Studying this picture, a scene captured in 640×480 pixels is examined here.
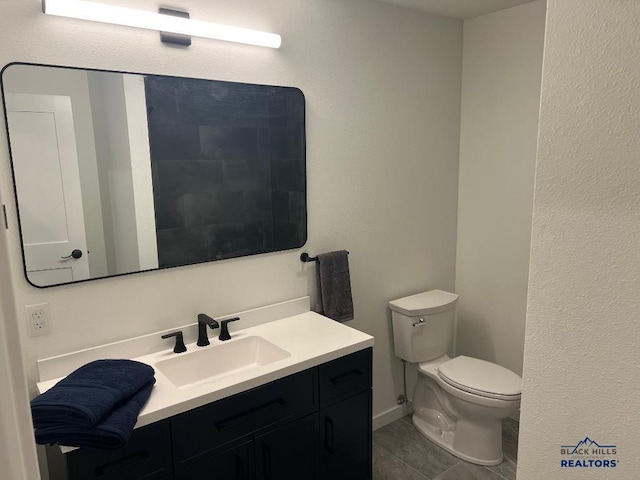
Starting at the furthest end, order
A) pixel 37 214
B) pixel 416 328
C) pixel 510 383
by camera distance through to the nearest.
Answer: pixel 416 328 → pixel 510 383 → pixel 37 214

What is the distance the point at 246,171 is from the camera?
7.18ft

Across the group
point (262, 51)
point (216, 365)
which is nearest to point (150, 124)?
point (262, 51)

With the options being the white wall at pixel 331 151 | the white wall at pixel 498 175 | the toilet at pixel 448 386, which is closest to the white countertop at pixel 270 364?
the white wall at pixel 331 151

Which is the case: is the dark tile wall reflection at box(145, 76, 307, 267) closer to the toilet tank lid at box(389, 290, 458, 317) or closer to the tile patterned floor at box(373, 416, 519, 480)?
the toilet tank lid at box(389, 290, 458, 317)

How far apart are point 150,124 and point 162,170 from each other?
0.62 ft

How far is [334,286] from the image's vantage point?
2445mm

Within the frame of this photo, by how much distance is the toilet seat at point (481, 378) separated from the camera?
245cm

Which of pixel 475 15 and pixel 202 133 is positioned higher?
pixel 475 15

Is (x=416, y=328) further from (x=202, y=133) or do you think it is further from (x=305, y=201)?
(x=202, y=133)

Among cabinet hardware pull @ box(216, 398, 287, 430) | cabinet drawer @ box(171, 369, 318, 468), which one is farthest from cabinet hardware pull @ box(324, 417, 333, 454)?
cabinet hardware pull @ box(216, 398, 287, 430)

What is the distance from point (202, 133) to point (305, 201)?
24.2 inches

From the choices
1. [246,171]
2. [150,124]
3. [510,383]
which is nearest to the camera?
[150,124]

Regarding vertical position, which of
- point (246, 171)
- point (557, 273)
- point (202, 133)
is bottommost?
point (557, 273)

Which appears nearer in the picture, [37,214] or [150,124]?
[37,214]
